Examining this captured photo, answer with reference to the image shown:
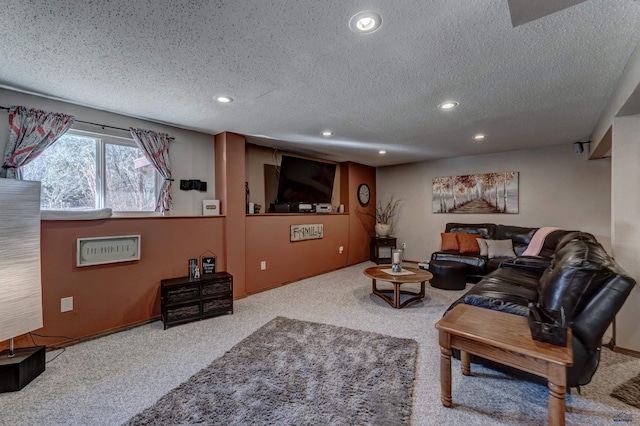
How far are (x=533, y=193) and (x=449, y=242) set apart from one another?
1650 mm

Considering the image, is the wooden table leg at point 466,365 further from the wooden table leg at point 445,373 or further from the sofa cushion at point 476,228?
the sofa cushion at point 476,228

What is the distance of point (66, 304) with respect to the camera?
8.05 feet

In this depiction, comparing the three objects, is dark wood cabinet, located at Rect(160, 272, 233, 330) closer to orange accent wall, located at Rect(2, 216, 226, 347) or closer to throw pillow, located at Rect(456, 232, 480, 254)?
orange accent wall, located at Rect(2, 216, 226, 347)

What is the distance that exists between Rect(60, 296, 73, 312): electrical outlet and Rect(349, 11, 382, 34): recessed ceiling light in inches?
125

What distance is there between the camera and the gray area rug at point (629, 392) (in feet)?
5.52

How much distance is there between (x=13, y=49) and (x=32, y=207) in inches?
42.0

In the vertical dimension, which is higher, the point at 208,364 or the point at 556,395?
the point at 556,395

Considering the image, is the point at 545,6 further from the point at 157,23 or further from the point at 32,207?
the point at 32,207

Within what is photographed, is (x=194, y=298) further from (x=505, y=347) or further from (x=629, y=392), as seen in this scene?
(x=629, y=392)

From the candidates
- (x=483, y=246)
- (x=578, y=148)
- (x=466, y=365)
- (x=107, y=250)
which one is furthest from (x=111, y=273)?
(x=578, y=148)

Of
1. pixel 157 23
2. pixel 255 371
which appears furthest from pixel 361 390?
pixel 157 23

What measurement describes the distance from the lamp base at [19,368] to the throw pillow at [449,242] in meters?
5.16

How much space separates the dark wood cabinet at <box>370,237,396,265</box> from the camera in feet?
19.4

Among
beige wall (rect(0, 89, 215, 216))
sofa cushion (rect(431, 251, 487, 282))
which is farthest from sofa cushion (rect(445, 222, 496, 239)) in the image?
beige wall (rect(0, 89, 215, 216))
